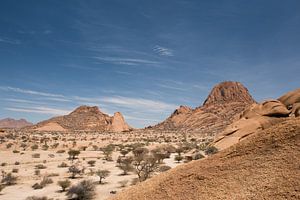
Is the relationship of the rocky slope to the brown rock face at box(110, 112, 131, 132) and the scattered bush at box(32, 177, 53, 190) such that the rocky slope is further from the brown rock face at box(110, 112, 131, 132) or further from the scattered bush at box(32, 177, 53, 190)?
the brown rock face at box(110, 112, 131, 132)

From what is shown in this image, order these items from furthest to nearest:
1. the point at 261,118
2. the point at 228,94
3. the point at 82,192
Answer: the point at 228,94, the point at 261,118, the point at 82,192

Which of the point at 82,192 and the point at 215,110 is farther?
the point at 215,110

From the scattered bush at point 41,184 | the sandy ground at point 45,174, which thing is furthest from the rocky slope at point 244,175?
the scattered bush at point 41,184

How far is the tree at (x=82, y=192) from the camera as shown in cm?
1625

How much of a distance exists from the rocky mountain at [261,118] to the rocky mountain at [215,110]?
2732 inches

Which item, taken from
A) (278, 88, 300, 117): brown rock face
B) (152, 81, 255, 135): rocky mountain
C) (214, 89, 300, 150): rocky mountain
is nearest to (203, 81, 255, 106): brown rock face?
(152, 81, 255, 135): rocky mountain

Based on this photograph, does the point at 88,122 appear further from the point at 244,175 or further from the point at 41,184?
the point at 244,175

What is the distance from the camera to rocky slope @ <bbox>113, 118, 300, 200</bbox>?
4.74 meters

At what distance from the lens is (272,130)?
594cm

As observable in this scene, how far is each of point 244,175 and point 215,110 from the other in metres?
117

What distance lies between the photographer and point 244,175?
5258 mm

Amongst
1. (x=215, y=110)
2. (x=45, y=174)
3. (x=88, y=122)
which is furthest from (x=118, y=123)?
(x=45, y=174)

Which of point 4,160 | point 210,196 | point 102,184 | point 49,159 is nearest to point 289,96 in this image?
point 102,184

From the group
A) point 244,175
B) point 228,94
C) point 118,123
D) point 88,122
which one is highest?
point 228,94
